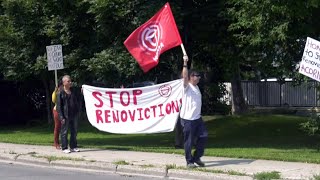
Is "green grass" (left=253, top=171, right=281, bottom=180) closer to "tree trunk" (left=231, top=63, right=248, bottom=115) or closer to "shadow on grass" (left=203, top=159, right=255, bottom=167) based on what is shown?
"shadow on grass" (left=203, top=159, right=255, bottom=167)

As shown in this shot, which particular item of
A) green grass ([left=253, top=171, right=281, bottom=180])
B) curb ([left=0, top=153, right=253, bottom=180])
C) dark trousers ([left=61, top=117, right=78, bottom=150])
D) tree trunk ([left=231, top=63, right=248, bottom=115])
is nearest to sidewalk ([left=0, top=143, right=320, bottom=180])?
curb ([left=0, top=153, right=253, bottom=180])

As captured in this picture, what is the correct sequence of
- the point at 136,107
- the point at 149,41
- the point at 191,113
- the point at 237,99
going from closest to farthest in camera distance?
the point at 191,113, the point at 149,41, the point at 136,107, the point at 237,99

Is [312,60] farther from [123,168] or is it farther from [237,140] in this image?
[237,140]

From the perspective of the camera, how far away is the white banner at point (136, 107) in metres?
14.4

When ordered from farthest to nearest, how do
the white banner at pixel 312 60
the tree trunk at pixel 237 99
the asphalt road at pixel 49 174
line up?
the tree trunk at pixel 237 99 < the white banner at pixel 312 60 < the asphalt road at pixel 49 174

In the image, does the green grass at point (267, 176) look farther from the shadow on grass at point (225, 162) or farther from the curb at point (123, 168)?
the shadow on grass at point (225, 162)

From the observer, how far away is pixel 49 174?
12188mm

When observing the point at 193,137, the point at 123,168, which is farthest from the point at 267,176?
the point at 123,168

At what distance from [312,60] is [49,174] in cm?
586

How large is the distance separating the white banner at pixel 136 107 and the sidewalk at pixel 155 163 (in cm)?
71

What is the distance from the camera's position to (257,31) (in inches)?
551

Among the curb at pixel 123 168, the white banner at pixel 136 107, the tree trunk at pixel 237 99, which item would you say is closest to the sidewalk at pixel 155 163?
the curb at pixel 123 168

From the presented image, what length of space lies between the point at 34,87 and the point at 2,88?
4.91ft

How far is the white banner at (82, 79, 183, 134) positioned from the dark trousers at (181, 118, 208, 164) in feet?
8.88
